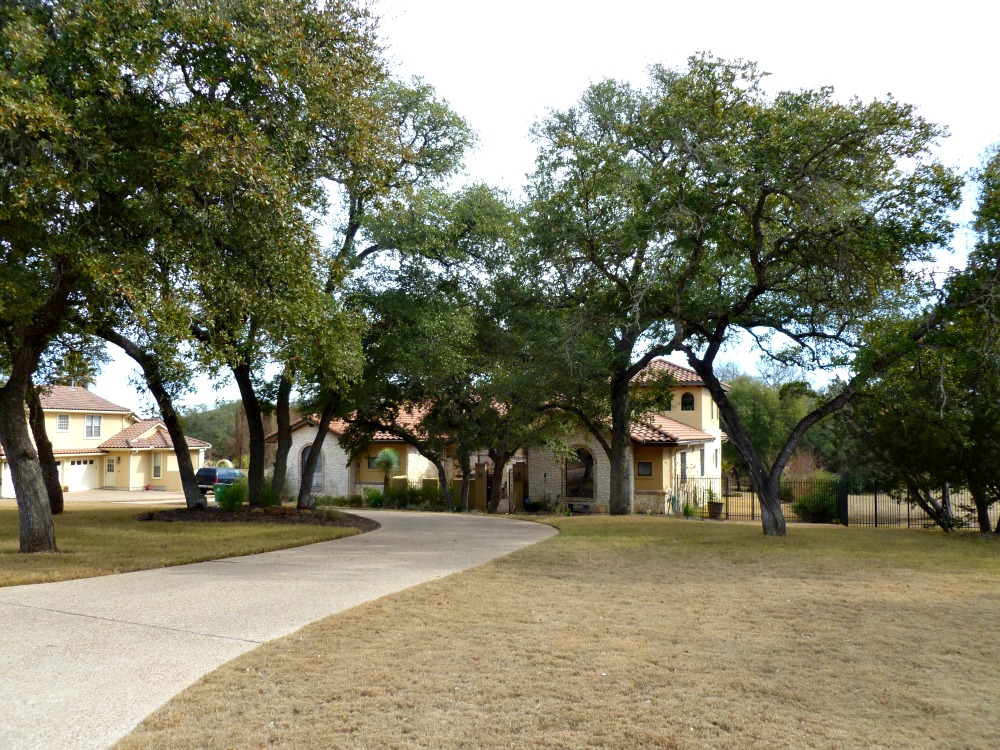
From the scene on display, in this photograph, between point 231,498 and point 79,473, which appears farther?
point 79,473

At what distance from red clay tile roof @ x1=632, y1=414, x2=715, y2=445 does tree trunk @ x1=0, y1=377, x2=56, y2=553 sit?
19.1 metres

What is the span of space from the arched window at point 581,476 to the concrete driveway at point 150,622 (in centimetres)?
1927

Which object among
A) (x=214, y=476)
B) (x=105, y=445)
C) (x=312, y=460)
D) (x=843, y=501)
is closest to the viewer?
(x=312, y=460)

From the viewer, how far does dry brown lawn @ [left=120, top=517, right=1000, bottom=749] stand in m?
4.88

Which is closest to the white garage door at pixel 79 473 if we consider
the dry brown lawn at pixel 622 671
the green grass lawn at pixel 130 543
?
the green grass lawn at pixel 130 543

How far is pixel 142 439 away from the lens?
1842 inches

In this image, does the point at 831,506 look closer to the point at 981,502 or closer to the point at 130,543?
the point at 981,502

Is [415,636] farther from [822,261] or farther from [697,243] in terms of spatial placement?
[822,261]

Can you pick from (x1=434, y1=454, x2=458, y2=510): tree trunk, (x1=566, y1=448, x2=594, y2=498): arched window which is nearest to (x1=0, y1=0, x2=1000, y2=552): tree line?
(x1=434, y1=454, x2=458, y2=510): tree trunk

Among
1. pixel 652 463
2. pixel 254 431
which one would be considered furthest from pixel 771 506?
pixel 652 463

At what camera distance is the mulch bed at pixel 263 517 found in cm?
1852

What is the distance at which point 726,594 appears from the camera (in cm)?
945

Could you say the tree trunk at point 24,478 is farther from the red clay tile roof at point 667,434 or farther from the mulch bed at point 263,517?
the red clay tile roof at point 667,434

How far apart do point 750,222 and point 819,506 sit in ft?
43.9
